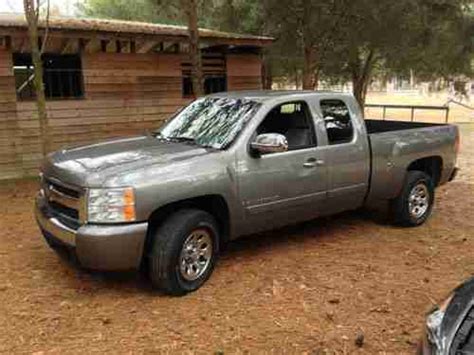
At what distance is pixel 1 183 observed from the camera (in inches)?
394

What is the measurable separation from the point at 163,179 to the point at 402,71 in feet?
61.6

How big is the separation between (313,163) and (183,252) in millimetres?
1794

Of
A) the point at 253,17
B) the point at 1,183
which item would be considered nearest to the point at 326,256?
the point at 1,183

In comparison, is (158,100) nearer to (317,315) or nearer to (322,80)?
(317,315)

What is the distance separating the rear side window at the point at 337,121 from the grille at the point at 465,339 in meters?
3.55

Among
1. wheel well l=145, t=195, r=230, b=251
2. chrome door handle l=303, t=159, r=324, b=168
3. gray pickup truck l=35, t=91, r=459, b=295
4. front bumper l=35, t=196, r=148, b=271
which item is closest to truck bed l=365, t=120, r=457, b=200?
gray pickup truck l=35, t=91, r=459, b=295

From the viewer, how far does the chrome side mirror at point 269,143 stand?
4895 mm

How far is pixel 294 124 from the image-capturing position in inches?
230

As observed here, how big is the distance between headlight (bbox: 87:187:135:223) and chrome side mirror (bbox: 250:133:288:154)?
1.36 meters

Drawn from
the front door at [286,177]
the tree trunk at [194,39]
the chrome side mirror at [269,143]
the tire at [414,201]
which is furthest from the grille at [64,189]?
the tree trunk at [194,39]

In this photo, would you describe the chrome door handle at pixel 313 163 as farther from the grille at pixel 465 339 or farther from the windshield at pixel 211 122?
the grille at pixel 465 339

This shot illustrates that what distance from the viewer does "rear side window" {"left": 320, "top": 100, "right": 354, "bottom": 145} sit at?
5.93 metres

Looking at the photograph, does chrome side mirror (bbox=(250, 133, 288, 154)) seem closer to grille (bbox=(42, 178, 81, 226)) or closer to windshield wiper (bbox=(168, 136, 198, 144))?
windshield wiper (bbox=(168, 136, 198, 144))

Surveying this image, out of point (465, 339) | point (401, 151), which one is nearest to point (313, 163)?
point (401, 151)
